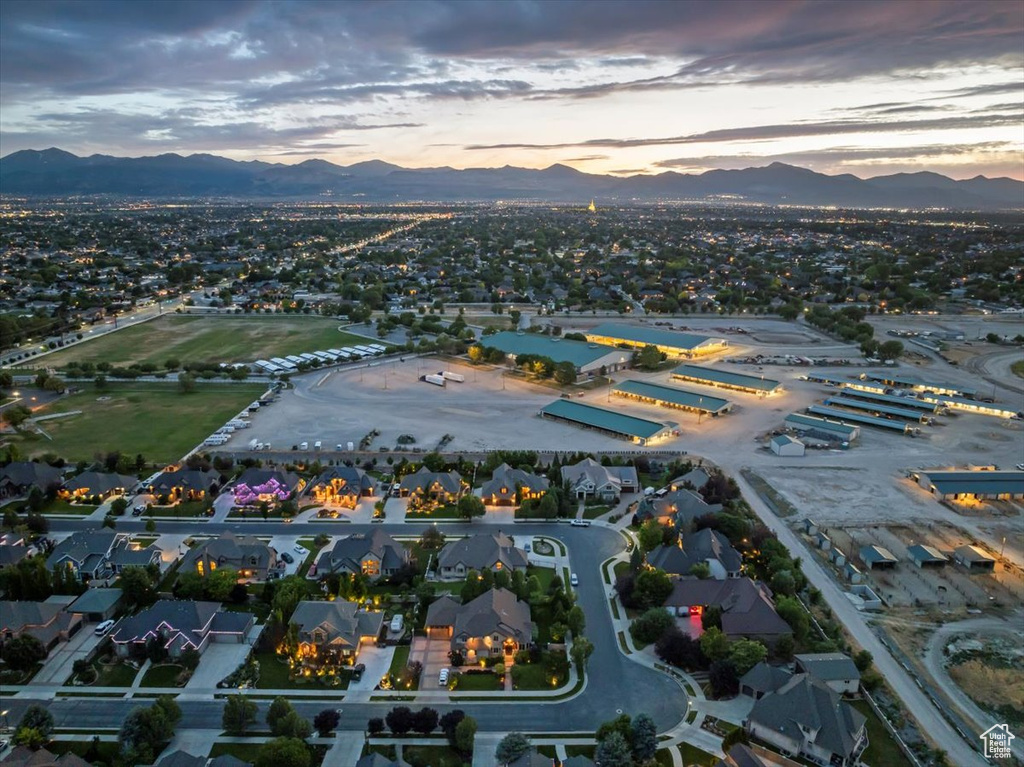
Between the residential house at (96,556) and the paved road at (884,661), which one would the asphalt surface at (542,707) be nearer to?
the residential house at (96,556)

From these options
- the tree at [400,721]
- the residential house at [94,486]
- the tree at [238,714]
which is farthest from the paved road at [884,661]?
the residential house at [94,486]

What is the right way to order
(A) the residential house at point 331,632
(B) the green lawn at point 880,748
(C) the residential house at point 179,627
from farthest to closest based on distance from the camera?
(C) the residential house at point 179,627 < (A) the residential house at point 331,632 < (B) the green lawn at point 880,748

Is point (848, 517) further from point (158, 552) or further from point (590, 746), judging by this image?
point (158, 552)

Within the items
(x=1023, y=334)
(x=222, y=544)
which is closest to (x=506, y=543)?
(x=222, y=544)

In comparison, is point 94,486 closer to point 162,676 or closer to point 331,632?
point 162,676

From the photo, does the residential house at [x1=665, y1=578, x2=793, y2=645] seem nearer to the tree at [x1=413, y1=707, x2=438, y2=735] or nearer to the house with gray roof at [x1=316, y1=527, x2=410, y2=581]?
the tree at [x1=413, y1=707, x2=438, y2=735]

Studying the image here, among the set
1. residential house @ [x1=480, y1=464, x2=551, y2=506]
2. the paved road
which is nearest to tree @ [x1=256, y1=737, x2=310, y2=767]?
residential house @ [x1=480, y1=464, x2=551, y2=506]
